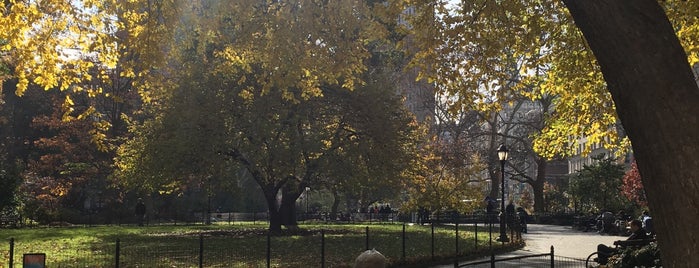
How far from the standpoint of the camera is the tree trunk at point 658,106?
5246mm

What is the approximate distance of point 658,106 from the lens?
5.40m

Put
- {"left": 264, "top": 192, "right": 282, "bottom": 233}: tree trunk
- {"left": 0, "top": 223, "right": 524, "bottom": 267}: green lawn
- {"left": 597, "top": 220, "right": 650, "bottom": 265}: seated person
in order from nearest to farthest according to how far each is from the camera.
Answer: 1. {"left": 597, "top": 220, "right": 650, "bottom": 265}: seated person
2. {"left": 0, "top": 223, "right": 524, "bottom": 267}: green lawn
3. {"left": 264, "top": 192, "right": 282, "bottom": 233}: tree trunk

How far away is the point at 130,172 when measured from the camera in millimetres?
31141

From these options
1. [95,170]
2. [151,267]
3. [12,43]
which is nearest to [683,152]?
[12,43]

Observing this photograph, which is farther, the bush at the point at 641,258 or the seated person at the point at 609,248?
the seated person at the point at 609,248

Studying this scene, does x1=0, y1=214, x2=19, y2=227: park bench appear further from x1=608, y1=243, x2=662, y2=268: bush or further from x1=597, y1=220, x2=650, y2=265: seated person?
x1=608, y1=243, x2=662, y2=268: bush

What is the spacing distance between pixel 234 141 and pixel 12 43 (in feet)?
53.5

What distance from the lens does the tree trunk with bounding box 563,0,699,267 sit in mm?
A: 5246

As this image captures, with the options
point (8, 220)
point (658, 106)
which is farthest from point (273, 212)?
point (658, 106)

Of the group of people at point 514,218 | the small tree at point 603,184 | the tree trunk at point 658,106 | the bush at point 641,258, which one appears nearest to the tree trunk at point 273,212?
the group of people at point 514,218

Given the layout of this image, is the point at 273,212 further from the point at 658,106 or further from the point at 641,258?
the point at 658,106

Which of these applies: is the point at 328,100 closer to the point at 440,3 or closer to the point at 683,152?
the point at 440,3

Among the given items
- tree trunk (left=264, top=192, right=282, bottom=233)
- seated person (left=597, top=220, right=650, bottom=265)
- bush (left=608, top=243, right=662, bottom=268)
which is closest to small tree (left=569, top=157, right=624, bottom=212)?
tree trunk (left=264, top=192, right=282, bottom=233)

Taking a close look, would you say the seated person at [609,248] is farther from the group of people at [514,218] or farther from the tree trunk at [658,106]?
the group of people at [514,218]
